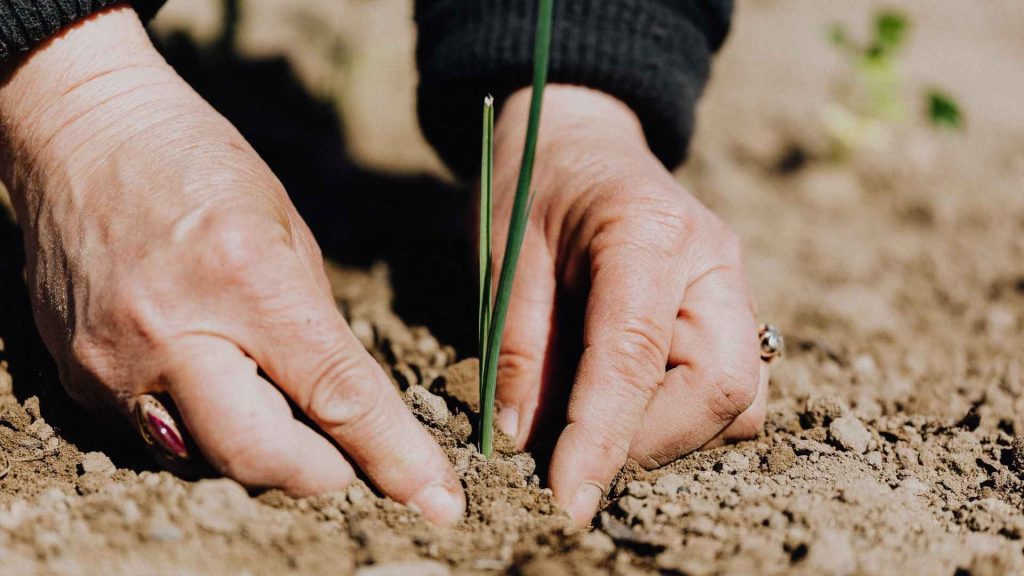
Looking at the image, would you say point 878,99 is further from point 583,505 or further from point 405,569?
point 405,569

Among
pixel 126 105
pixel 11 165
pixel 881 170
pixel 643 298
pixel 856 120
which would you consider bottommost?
pixel 881 170

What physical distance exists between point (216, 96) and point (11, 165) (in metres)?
1.30

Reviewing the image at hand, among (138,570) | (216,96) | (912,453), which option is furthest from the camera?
(216,96)

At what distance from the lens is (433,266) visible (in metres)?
1.97

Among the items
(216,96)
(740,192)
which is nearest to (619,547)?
(740,192)

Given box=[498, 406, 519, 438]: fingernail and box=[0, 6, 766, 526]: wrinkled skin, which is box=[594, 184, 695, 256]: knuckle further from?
box=[498, 406, 519, 438]: fingernail

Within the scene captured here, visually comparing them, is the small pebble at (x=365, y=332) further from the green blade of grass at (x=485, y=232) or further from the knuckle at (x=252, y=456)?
the knuckle at (x=252, y=456)

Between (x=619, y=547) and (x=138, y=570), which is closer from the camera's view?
(x=138, y=570)

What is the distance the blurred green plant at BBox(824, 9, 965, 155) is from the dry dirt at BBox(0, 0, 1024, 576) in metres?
0.35

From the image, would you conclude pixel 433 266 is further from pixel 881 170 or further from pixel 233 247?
pixel 881 170

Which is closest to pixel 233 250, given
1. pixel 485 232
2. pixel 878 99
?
pixel 485 232

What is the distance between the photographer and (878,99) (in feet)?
8.93

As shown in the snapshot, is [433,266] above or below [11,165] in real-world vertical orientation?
below

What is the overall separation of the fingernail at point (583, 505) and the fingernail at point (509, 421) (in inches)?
7.7
